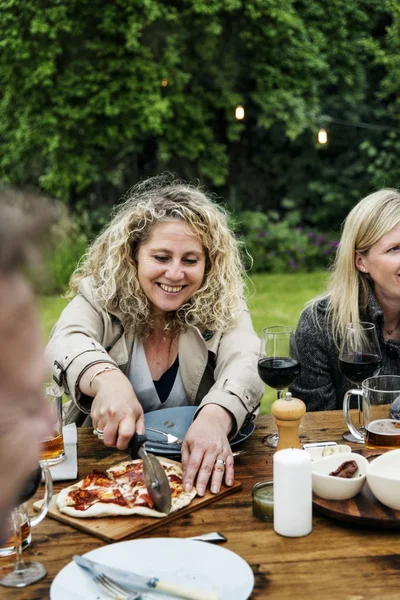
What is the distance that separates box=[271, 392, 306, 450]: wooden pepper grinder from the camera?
1.77 meters

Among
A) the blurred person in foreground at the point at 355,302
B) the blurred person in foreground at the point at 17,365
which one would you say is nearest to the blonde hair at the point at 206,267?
the blurred person in foreground at the point at 355,302

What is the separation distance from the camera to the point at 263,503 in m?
1.64

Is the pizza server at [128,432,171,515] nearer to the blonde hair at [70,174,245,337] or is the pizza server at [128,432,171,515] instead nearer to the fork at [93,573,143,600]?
the fork at [93,573,143,600]

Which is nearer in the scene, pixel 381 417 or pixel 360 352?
pixel 381 417

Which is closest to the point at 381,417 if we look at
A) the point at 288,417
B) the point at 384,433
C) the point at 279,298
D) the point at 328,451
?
the point at 384,433

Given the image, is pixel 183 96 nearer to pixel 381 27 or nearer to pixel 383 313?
pixel 381 27

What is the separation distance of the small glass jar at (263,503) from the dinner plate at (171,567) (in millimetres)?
210

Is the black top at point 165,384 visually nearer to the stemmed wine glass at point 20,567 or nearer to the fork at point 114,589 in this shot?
the stemmed wine glass at point 20,567

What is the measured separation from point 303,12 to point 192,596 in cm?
1037

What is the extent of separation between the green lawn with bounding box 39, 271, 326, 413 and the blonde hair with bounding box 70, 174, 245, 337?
3.57 metres

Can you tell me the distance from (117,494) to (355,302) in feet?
4.73

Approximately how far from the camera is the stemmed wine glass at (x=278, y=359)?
1940 mm

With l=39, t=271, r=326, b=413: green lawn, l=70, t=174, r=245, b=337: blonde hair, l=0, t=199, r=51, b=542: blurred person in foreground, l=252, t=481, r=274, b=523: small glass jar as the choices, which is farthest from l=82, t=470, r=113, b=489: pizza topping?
l=39, t=271, r=326, b=413: green lawn

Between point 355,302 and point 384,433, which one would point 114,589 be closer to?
point 384,433
